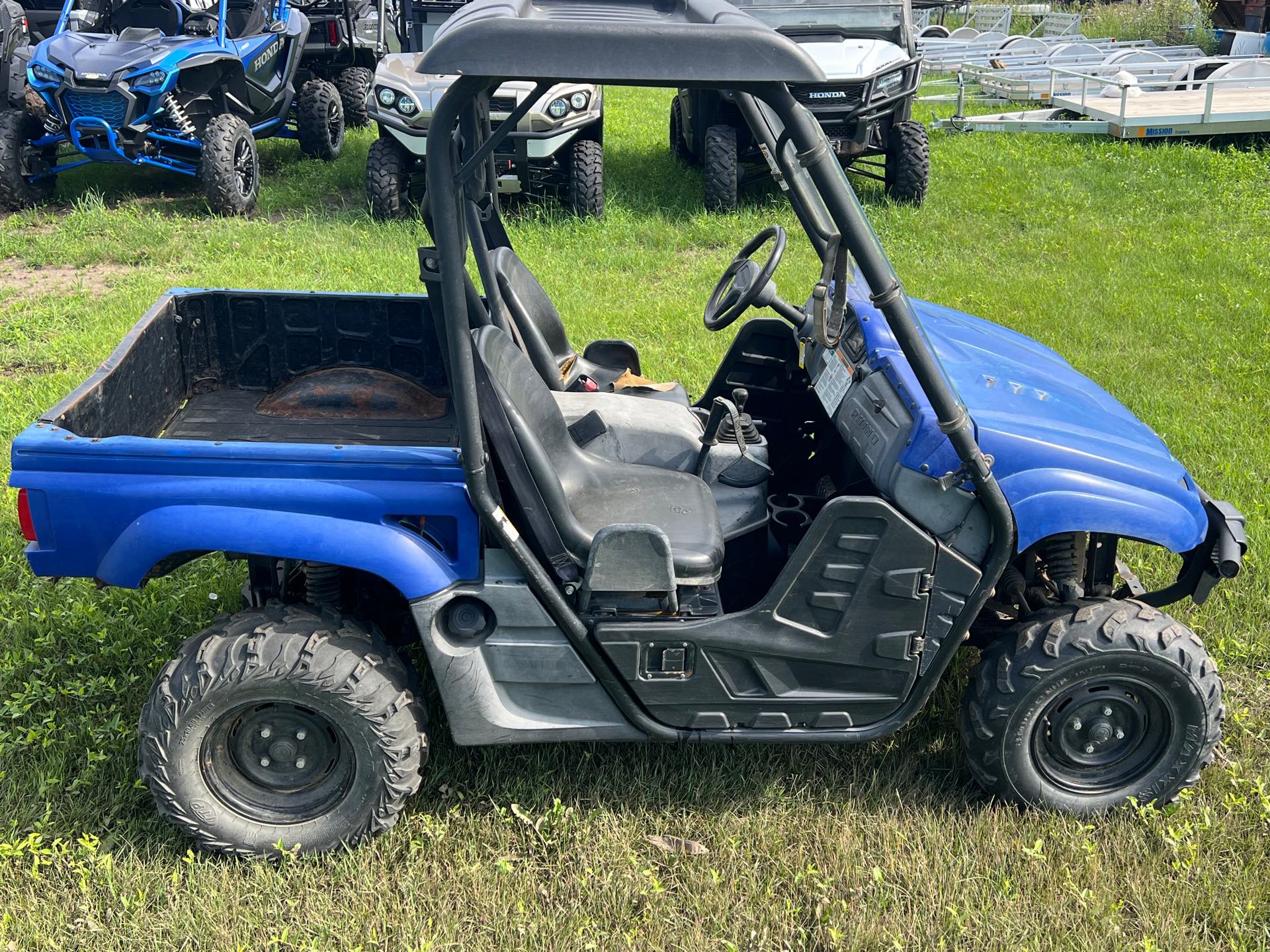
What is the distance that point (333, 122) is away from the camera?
1077 centimetres

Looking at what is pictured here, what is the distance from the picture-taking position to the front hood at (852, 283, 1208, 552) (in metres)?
2.83

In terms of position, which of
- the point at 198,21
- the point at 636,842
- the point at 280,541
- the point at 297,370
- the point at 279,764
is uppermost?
the point at 198,21

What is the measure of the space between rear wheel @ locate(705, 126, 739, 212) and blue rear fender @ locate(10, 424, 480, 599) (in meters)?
6.60

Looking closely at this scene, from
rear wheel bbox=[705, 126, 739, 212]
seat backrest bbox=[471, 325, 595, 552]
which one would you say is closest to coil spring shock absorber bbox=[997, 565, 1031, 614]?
seat backrest bbox=[471, 325, 595, 552]

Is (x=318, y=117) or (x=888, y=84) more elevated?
(x=888, y=84)

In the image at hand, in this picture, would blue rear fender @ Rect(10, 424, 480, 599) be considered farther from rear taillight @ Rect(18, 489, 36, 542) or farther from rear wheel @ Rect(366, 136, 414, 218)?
rear wheel @ Rect(366, 136, 414, 218)

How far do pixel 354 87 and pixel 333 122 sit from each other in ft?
5.35

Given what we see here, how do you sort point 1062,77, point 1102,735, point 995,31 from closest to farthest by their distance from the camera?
point 1102,735, point 1062,77, point 995,31

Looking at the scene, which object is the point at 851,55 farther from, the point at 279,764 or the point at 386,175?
the point at 279,764

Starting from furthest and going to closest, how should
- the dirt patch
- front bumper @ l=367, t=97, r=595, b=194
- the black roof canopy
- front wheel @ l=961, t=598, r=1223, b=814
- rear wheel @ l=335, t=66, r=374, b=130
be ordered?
rear wheel @ l=335, t=66, r=374, b=130 < front bumper @ l=367, t=97, r=595, b=194 < the dirt patch < front wheel @ l=961, t=598, r=1223, b=814 < the black roof canopy

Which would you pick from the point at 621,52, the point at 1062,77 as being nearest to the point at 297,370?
the point at 621,52

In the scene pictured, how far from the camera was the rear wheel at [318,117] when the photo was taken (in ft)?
34.6

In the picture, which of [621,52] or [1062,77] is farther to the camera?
[1062,77]

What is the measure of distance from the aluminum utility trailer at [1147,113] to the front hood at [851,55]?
10.6 feet
